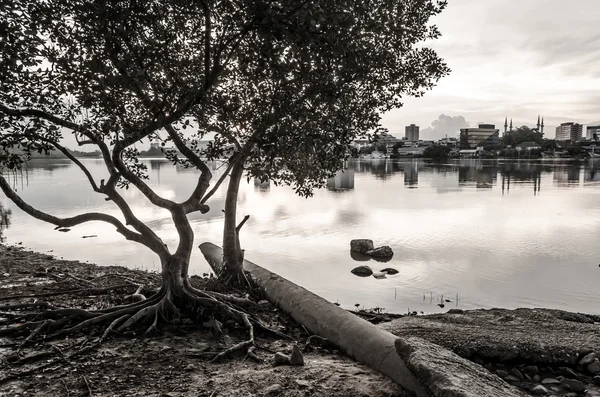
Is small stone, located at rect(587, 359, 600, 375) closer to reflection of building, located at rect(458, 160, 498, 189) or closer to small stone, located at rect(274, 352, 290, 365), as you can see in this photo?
small stone, located at rect(274, 352, 290, 365)

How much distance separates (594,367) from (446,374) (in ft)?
9.76

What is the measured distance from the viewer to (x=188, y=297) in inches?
320

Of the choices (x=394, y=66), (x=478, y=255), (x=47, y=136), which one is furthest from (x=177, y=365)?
(x=478, y=255)

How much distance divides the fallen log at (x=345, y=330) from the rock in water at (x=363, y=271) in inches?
304

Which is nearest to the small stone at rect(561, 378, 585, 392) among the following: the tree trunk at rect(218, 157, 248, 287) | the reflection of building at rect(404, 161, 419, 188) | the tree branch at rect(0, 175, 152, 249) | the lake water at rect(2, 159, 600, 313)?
the tree branch at rect(0, 175, 152, 249)

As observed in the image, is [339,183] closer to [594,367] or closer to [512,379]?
[594,367]

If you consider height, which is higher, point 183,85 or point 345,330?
point 183,85

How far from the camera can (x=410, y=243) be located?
25578mm

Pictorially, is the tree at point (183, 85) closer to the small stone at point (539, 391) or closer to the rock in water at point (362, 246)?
the small stone at point (539, 391)

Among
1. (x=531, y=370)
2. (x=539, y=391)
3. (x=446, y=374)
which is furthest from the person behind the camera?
(x=531, y=370)

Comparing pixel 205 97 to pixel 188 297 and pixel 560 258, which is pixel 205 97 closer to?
pixel 188 297

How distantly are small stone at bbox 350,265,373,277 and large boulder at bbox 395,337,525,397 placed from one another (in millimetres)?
12027

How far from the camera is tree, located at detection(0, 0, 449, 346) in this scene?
18.3ft

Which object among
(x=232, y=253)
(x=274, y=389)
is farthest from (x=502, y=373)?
(x=232, y=253)
